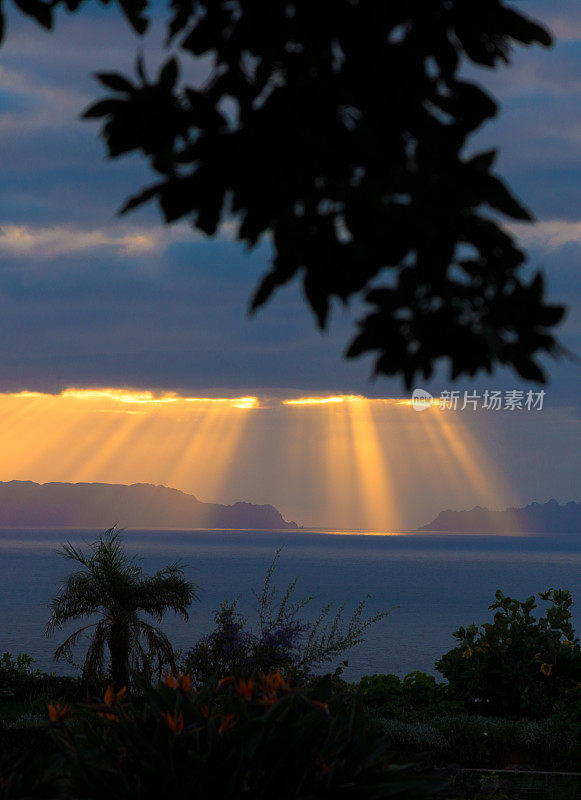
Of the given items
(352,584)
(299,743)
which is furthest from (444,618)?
(299,743)

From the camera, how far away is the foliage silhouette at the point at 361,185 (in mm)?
2580

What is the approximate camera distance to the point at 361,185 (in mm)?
2580

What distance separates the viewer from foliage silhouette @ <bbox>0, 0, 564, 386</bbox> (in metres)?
2.58

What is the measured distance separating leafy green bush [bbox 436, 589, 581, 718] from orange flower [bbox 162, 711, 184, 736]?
10.2 metres

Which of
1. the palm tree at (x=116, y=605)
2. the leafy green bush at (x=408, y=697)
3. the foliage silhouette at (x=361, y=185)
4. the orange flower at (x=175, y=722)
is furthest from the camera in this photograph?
the palm tree at (x=116, y=605)

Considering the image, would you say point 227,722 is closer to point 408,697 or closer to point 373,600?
point 408,697

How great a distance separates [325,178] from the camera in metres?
2.61

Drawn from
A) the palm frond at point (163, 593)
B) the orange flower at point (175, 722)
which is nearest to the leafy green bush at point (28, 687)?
the palm frond at point (163, 593)

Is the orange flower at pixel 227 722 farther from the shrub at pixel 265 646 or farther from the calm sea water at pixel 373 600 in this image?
the calm sea water at pixel 373 600

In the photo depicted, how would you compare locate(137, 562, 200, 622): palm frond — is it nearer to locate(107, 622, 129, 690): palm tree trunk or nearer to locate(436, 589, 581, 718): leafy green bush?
locate(107, 622, 129, 690): palm tree trunk

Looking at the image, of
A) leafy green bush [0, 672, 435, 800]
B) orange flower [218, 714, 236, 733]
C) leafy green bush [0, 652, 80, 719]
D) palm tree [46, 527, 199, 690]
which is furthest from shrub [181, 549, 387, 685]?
orange flower [218, 714, 236, 733]

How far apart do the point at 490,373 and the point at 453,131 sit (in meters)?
0.78

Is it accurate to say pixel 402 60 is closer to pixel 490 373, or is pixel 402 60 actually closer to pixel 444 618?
pixel 490 373

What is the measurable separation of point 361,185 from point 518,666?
45.7ft
